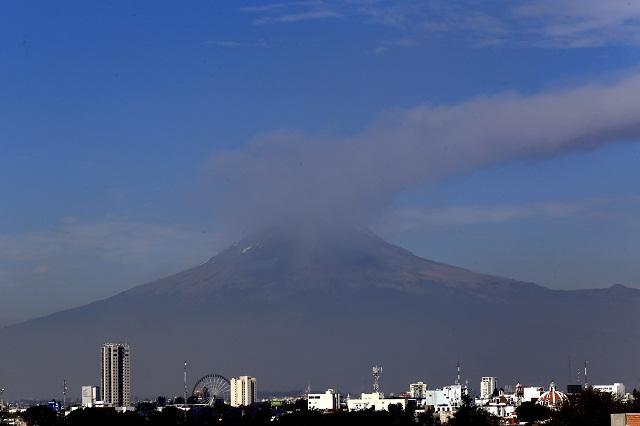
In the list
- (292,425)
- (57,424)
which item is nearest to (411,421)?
(292,425)

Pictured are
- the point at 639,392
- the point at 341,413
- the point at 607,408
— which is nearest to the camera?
the point at 607,408

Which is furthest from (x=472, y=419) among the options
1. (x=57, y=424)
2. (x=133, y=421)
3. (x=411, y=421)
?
(x=57, y=424)

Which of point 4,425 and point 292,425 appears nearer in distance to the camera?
point 292,425

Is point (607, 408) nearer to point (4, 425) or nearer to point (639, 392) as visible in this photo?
point (639, 392)

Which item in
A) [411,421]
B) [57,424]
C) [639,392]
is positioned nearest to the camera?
[639,392]

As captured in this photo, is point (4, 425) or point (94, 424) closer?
point (94, 424)

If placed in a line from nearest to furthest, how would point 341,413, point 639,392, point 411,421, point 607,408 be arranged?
point 607,408, point 639,392, point 411,421, point 341,413

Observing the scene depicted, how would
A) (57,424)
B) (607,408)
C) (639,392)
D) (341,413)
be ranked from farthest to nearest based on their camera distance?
1. (57,424)
2. (341,413)
3. (639,392)
4. (607,408)

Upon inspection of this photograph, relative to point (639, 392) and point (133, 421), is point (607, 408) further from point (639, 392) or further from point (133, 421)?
point (133, 421)
